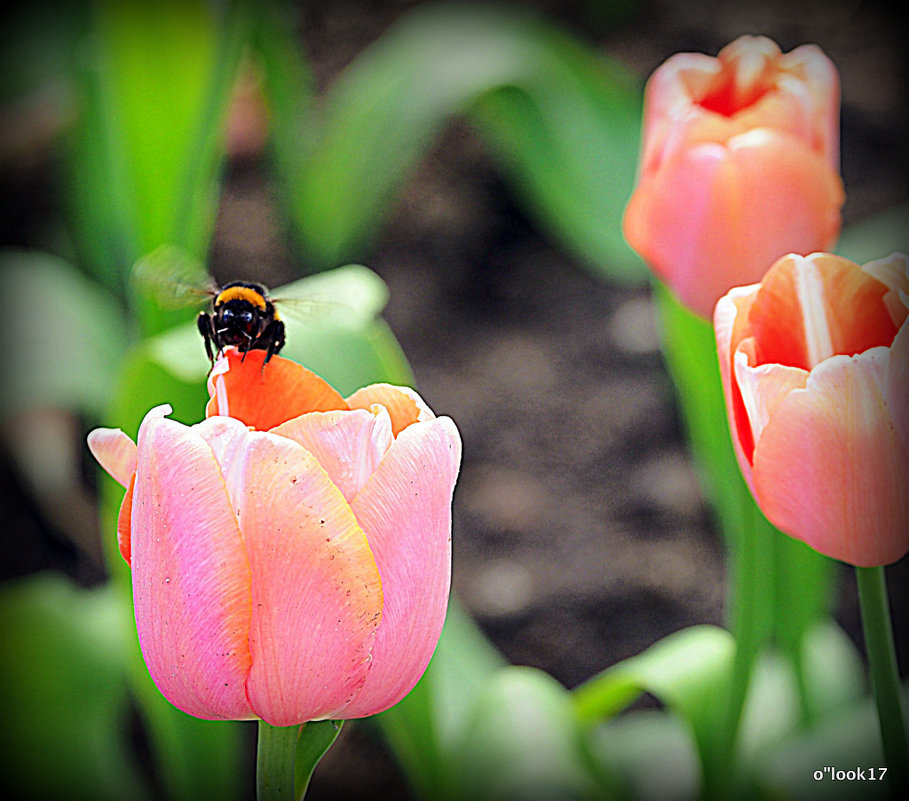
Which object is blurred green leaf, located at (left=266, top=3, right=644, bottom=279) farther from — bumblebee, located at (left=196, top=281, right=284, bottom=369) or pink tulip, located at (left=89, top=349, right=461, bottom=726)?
pink tulip, located at (left=89, top=349, right=461, bottom=726)

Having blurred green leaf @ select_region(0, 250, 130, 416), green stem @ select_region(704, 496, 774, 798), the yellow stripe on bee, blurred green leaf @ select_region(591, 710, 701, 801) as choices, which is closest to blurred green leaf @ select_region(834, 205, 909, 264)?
green stem @ select_region(704, 496, 774, 798)

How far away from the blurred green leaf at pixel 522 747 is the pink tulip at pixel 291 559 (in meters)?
0.37

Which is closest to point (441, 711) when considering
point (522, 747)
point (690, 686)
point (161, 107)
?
point (522, 747)

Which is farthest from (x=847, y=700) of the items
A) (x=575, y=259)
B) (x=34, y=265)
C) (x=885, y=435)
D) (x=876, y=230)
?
(x=575, y=259)

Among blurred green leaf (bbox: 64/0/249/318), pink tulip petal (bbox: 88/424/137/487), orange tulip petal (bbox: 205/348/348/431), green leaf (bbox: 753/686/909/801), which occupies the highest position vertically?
blurred green leaf (bbox: 64/0/249/318)

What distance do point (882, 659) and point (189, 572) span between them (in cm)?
24

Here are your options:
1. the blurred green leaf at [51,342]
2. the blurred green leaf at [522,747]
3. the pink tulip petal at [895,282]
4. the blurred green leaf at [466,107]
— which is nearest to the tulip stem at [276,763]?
the pink tulip petal at [895,282]

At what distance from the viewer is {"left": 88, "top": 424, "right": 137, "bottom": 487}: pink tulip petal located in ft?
1.01

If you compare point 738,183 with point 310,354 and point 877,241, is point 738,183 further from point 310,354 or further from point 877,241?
point 877,241

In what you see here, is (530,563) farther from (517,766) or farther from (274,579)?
(274,579)

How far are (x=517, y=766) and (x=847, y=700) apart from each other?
267mm

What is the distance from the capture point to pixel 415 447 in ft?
0.91

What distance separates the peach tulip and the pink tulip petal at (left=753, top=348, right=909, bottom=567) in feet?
0.52

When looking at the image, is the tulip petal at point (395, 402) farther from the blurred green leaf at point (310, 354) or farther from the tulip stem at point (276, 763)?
the blurred green leaf at point (310, 354)
